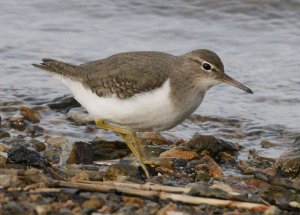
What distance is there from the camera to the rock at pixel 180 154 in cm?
896

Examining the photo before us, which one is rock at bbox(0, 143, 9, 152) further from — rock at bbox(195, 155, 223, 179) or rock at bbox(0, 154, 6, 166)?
rock at bbox(195, 155, 223, 179)

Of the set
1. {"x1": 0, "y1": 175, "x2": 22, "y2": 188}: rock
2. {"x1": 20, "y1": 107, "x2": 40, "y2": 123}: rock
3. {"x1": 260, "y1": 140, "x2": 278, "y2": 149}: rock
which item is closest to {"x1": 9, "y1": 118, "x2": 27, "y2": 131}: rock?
{"x1": 20, "y1": 107, "x2": 40, "y2": 123}: rock

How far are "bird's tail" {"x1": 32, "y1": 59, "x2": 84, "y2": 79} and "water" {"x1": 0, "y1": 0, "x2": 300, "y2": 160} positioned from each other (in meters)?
1.19

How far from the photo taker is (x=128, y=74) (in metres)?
8.41

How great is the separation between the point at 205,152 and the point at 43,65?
210 cm

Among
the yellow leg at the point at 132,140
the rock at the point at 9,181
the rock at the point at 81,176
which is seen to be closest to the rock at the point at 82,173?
the rock at the point at 81,176

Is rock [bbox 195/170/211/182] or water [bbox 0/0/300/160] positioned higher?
water [bbox 0/0/300/160]

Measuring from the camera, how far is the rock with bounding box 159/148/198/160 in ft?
29.4

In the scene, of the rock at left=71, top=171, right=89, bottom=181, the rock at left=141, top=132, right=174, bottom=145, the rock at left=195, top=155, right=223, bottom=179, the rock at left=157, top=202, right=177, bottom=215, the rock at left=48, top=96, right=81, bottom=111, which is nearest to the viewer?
the rock at left=157, top=202, right=177, bottom=215

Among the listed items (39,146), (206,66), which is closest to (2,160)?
(39,146)

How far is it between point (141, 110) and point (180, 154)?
Result: 3.56ft

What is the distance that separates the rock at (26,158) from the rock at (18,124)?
6.82ft

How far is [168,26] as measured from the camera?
14.8 metres

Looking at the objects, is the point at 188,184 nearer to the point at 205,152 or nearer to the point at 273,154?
the point at 205,152
